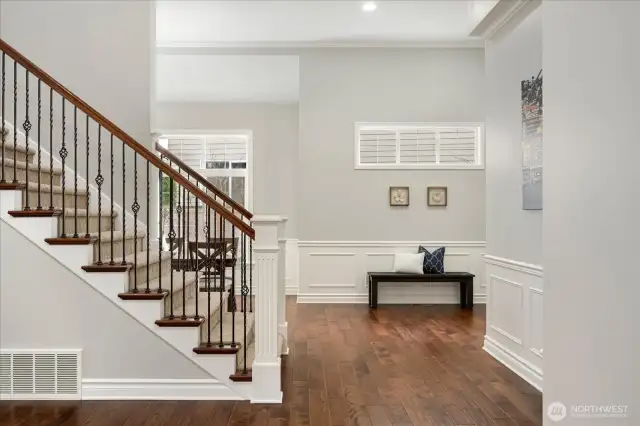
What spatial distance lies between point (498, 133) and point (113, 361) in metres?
3.70

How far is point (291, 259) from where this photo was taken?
31.7 feet

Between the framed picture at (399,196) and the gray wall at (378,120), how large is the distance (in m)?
0.07

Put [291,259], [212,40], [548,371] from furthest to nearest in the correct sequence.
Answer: [291,259] → [212,40] → [548,371]

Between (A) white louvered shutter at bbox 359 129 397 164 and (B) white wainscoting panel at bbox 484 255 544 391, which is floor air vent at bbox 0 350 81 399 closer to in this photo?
(B) white wainscoting panel at bbox 484 255 544 391

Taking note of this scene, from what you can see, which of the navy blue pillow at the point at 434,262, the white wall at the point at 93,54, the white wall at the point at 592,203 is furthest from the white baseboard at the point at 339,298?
the white wall at the point at 592,203

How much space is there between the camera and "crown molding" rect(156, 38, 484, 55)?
7.55 m

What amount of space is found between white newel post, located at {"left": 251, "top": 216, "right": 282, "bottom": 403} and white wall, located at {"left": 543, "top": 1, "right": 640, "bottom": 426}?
226 cm

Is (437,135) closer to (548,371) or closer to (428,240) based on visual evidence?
(428,240)

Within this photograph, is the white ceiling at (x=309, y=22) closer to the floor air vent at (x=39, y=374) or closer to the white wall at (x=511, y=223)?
the white wall at (x=511, y=223)

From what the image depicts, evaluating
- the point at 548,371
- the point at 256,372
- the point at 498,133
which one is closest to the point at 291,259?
the point at 498,133

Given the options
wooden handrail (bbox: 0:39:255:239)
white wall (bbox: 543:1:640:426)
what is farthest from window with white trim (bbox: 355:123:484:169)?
white wall (bbox: 543:1:640:426)

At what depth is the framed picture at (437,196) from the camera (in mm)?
7664

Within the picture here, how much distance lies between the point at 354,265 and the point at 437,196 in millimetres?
1575

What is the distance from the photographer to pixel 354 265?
766 cm
